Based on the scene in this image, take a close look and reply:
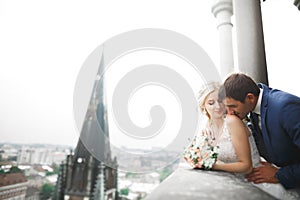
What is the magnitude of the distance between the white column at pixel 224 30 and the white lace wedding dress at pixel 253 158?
2162 mm

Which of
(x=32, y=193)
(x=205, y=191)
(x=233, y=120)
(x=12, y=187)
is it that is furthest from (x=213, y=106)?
(x=12, y=187)

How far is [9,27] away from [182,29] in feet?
12.3

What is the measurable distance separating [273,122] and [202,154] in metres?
0.69

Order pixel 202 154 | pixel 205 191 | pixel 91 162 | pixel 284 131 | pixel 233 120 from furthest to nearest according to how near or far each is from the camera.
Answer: pixel 91 162 < pixel 202 154 < pixel 233 120 < pixel 284 131 < pixel 205 191

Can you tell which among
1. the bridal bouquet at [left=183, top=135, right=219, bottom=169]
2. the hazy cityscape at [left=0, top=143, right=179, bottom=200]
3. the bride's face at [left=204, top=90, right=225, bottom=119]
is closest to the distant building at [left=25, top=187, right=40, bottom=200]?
the hazy cityscape at [left=0, top=143, right=179, bottom=200]

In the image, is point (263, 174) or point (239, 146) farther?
point (239, 146)

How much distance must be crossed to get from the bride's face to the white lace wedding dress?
0.28m

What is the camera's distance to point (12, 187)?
3.73 metres

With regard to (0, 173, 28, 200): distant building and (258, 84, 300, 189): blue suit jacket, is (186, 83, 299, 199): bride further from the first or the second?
(0, 173, 28, 200): distant building

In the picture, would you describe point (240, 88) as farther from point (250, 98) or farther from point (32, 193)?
point (32, 193)

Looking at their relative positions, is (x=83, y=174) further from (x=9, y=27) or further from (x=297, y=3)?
(x=297, y=3)

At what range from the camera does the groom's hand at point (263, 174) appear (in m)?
1.16

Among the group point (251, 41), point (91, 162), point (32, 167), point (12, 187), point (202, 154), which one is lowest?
point (91, 162)

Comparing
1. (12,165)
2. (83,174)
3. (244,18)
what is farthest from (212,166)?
(83,174)
